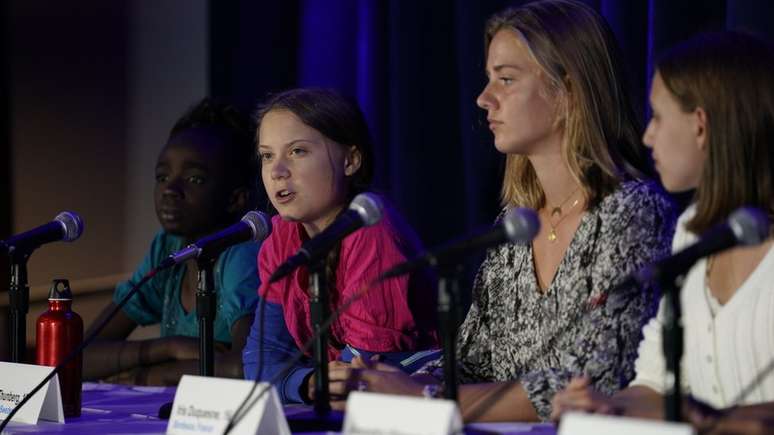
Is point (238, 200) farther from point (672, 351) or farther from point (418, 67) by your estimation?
point (672, 351)

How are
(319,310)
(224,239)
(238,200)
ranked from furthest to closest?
(238,200) → (224,239) → (319,310)

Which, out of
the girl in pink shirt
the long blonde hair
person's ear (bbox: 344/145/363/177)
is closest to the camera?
the long blonde hair

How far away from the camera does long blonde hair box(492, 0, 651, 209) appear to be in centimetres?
212

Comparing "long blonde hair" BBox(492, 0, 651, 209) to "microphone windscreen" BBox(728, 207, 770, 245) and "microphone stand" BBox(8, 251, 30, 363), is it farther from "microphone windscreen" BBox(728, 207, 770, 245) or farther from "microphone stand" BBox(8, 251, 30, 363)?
"microphone stand" BBox(8, 251, 30, 363)

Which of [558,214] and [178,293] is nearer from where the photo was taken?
[558,214]

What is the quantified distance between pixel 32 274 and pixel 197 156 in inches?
64.7

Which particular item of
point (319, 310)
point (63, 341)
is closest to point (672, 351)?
point (319, 310)

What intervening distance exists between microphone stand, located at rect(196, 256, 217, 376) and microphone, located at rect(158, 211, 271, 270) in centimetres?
2

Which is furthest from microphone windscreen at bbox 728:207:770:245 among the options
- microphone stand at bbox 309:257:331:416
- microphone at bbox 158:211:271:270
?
microphone at bbox 158:211:271:270

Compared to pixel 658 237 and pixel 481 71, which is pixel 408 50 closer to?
pixel 481 71

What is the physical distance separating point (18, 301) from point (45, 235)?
5.2 inches

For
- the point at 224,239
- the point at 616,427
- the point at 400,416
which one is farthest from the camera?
the point at 224,239

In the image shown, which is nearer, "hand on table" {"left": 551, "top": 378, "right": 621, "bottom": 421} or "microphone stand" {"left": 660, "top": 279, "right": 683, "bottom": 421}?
"microphone stand" {"left": 660, "top": 279, "right": 683, "bottom": 421}

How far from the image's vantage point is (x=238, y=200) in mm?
3150
